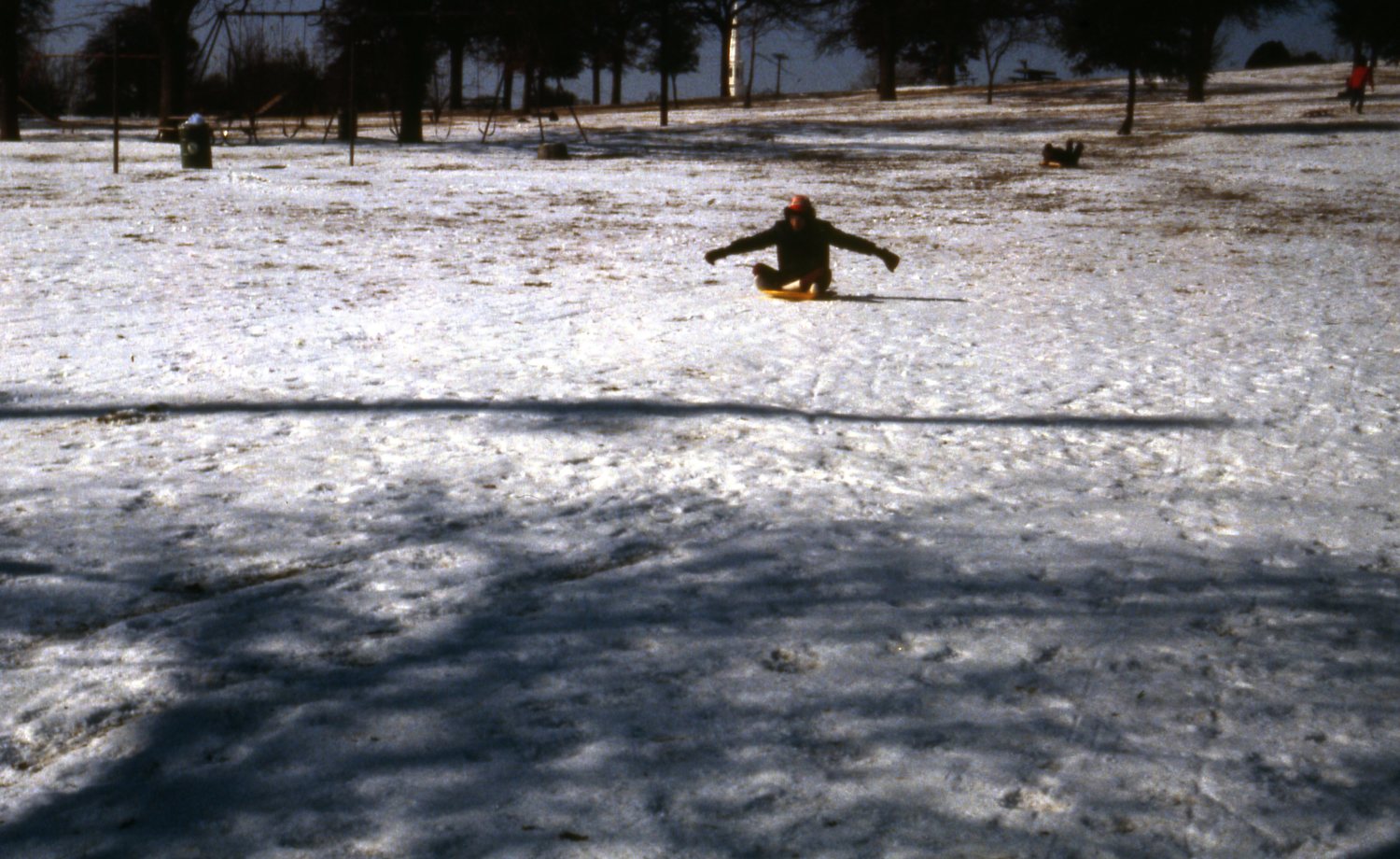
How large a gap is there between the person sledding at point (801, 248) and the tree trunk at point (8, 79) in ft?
→ 83.2

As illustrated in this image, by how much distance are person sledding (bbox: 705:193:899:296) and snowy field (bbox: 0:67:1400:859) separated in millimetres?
302

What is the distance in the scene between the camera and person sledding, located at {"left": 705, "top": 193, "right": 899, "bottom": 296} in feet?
32.1

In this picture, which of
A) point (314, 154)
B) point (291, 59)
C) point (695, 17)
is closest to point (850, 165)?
point (314, 154)

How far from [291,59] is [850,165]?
1358 centimetres

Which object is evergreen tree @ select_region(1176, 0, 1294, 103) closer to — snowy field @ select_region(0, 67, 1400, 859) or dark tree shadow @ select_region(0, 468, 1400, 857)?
snowy field @ select_region(0, 67, 1400, 859)

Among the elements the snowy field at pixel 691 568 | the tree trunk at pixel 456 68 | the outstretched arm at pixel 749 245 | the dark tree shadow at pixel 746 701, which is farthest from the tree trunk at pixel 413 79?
Result: the dark tree shadow at pixel 746 701

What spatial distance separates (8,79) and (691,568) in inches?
1238

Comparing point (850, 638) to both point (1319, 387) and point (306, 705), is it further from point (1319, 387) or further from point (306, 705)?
point (1319, 387)

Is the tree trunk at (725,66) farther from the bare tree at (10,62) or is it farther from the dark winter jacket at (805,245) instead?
the dark winter jacket at (805,245)

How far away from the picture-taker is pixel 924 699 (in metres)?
3.36

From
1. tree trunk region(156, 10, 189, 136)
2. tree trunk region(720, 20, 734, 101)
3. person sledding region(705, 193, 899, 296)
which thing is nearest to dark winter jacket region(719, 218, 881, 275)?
person sledding region(705, 193, 899, 296)

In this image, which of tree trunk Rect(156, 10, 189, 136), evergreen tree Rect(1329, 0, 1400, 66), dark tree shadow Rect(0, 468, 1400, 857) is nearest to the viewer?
dark tree shadow Rect(0, 468, 1400, 857)

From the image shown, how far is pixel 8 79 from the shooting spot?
99.7 feet

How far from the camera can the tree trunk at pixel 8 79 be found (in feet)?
95.6
